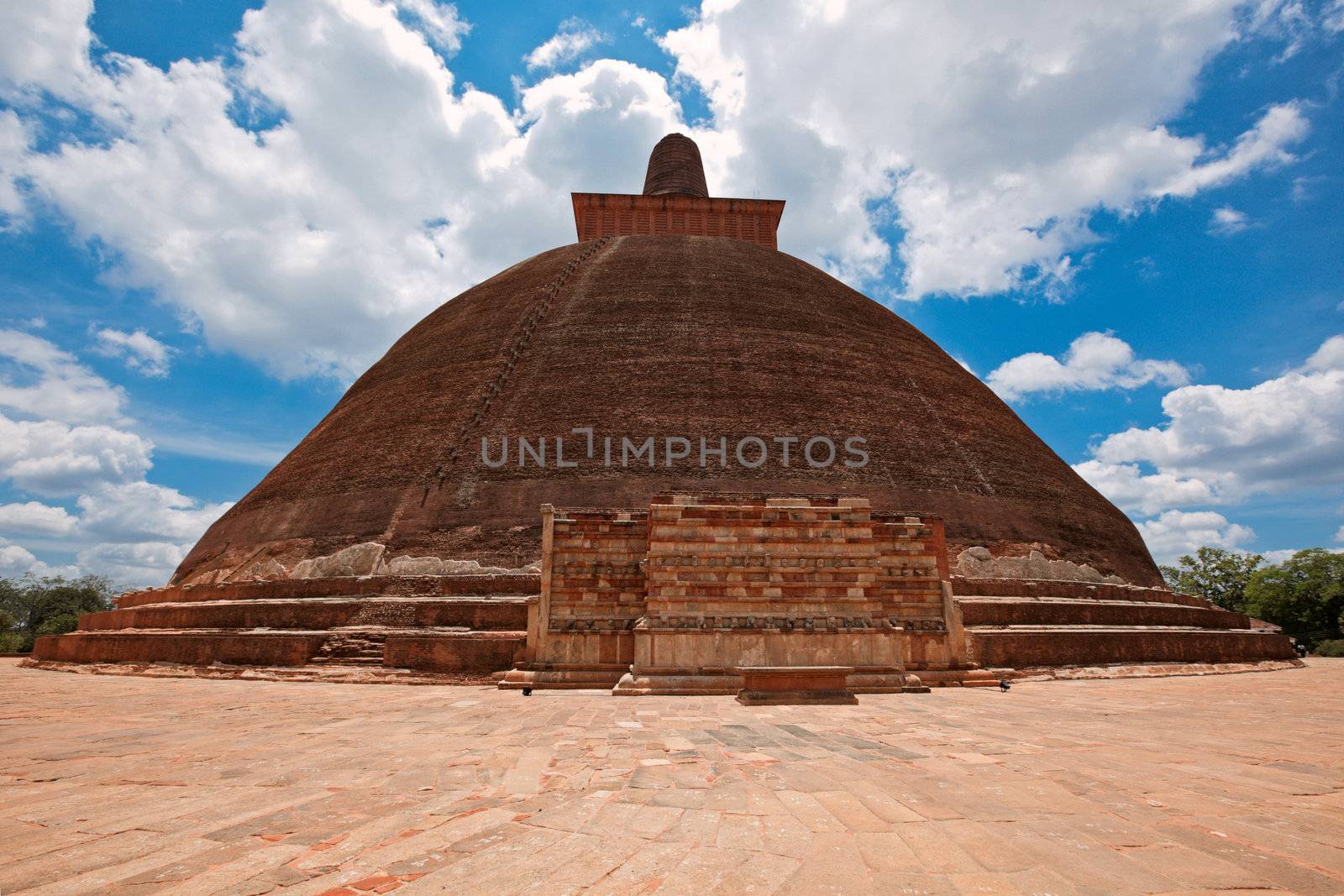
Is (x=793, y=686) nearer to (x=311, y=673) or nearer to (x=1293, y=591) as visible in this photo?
(x=311, y=673)

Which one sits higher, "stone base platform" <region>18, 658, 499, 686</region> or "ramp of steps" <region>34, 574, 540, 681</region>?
"ramp of steps" <region>34, 574, 540, 681</region>

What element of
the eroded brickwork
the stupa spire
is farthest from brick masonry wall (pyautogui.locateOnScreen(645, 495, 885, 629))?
the stupa spire

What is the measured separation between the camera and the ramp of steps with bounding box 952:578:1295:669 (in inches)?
403

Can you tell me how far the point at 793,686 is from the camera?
6707mm

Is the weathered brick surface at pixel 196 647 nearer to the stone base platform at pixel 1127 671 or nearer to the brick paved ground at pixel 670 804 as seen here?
the brick paved ground at pixel 670 804

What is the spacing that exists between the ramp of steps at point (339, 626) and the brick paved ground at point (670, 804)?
12.5ft

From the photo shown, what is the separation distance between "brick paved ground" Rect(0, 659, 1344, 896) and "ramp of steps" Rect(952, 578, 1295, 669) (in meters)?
4.58

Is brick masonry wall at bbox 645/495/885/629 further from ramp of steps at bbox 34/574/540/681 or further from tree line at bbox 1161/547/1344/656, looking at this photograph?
tree line at bbox 1161/547/1344/656

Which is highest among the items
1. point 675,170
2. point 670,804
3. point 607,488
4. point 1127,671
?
point 675,170

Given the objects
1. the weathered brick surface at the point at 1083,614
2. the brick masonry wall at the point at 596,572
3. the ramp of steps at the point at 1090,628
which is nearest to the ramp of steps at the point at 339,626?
the brick masonry wall at the point at 596,572

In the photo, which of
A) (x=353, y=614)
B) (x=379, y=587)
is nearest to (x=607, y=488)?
(x=379, y=587)

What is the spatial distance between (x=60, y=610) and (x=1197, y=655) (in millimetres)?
44140

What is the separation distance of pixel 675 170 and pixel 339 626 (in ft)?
70.5

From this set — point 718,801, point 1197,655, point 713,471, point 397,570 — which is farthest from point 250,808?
point 1197,655
